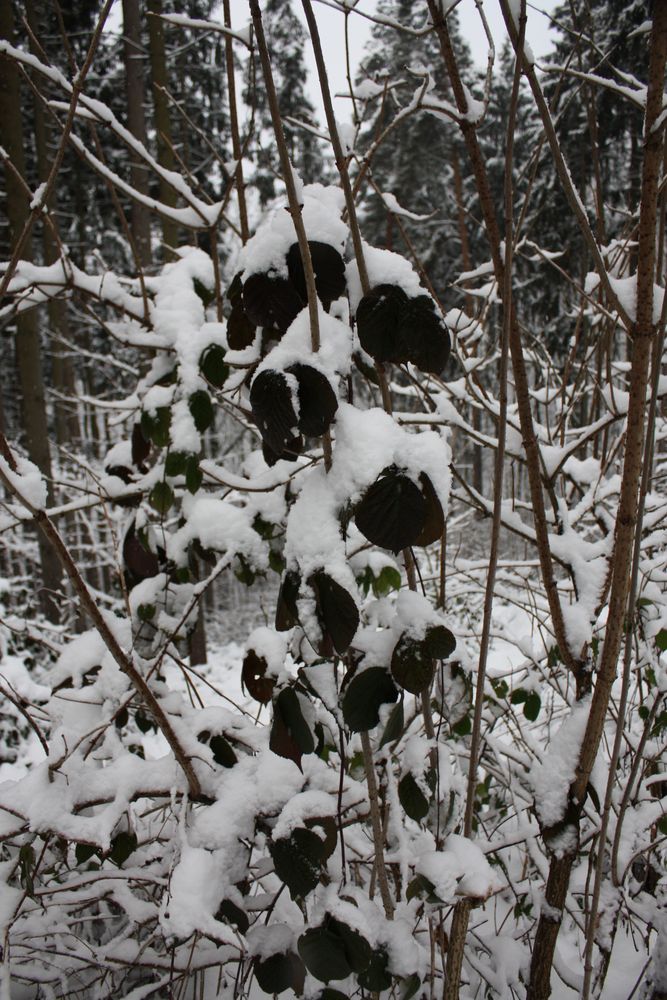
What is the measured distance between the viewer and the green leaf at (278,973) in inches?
35.0

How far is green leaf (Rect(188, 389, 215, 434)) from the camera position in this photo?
132 centimetres

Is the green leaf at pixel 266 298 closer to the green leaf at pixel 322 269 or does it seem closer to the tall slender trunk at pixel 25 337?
the green leaf at pixel 322 269

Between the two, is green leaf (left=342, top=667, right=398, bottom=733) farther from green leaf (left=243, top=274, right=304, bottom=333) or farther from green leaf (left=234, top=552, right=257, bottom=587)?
green leaf (left=234, top=552, right=257, bottom=587)

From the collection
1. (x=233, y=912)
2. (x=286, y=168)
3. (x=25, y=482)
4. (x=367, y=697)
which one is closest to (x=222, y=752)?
(x=233, y=912)

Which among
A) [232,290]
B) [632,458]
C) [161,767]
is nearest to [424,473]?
[632,458]

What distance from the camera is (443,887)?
798 mm

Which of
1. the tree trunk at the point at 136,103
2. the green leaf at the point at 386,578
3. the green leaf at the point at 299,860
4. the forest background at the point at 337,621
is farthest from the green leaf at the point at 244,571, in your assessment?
the tree trunk at the point at 136,103

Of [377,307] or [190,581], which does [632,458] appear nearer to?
[377,307]

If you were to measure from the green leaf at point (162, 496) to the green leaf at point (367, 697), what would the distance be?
2.52 feet

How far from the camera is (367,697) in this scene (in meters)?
0.77

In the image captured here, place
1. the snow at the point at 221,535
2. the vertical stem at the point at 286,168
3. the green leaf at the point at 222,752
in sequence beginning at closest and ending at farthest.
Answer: the vertical stem at the point at 286,168 < the green leaf at the point at 222,752 < the snow at the point at 221,535

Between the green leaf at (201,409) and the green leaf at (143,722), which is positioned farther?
the green leaf at (143,722)

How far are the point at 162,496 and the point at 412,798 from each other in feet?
2.86

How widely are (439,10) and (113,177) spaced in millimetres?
992
